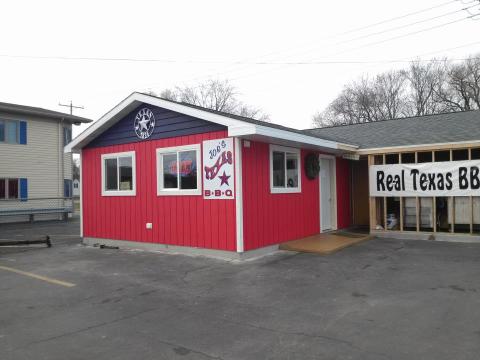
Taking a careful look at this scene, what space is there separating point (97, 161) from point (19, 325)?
23.1 feet

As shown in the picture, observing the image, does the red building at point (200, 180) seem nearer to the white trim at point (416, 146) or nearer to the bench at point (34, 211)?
the white trim at point (416, 146)

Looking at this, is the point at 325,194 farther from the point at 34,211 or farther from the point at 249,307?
the point at 34,211

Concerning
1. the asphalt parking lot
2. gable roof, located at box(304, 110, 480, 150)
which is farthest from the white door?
the asphalt parking lot

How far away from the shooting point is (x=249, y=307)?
17.1ft

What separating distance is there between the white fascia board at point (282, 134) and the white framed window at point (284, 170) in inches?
23.7

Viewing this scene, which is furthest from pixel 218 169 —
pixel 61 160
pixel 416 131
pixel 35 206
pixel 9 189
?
pixel 61 160

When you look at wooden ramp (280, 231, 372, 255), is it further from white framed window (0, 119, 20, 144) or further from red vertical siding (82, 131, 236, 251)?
white framed window (0, 119, 20, 144)

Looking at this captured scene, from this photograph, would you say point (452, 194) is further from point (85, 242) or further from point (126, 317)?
point (85, 242)

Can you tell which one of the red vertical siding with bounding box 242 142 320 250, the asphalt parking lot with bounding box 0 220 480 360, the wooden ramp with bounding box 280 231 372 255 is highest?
the red vertical siding with bounding box 242 142 320 250

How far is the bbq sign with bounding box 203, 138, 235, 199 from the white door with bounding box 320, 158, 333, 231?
156 inches

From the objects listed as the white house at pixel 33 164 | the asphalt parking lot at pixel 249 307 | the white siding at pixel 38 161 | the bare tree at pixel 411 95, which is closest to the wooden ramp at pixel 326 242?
the asphalt parking lot at pixel 249 307

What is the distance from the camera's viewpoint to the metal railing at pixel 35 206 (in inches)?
754

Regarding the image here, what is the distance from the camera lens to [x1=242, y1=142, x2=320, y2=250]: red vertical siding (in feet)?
27.6

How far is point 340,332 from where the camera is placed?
13.9 feet
